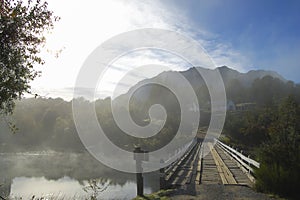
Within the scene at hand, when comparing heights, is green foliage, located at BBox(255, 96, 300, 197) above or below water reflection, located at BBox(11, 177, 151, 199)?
above

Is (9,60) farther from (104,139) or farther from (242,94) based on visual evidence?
(242,94)

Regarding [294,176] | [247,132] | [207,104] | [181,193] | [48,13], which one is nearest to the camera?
[48,13]

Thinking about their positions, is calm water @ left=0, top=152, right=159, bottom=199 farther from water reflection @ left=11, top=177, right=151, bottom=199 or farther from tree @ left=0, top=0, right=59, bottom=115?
tree @ left=0, top=0, right=59, bottom=115

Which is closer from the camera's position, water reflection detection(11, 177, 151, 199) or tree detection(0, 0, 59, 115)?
tree detection(0, 0, 59, 115)

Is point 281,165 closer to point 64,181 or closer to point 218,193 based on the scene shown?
point 218,193

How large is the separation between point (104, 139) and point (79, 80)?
120 ft

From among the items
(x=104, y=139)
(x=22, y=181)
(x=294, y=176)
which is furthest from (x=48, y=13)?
(x=104, y=139)

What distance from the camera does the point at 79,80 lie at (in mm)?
16391

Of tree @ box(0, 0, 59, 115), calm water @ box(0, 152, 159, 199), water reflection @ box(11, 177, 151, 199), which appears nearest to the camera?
tree @ box(0, 0, 59, 115)

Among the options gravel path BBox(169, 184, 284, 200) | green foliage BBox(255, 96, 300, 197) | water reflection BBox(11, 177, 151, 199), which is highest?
green foliage BBox(255, 96, 300, 197)

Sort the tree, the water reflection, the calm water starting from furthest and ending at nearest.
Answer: the calm water
the water reflection
the tree

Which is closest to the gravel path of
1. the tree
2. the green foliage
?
the green foliage

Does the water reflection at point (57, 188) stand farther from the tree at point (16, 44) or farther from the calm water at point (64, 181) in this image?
the tree at point (16, 44)

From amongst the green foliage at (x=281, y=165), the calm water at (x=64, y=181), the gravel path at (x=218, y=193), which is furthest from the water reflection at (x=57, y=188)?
the green foliage at (x=281, y=165)
